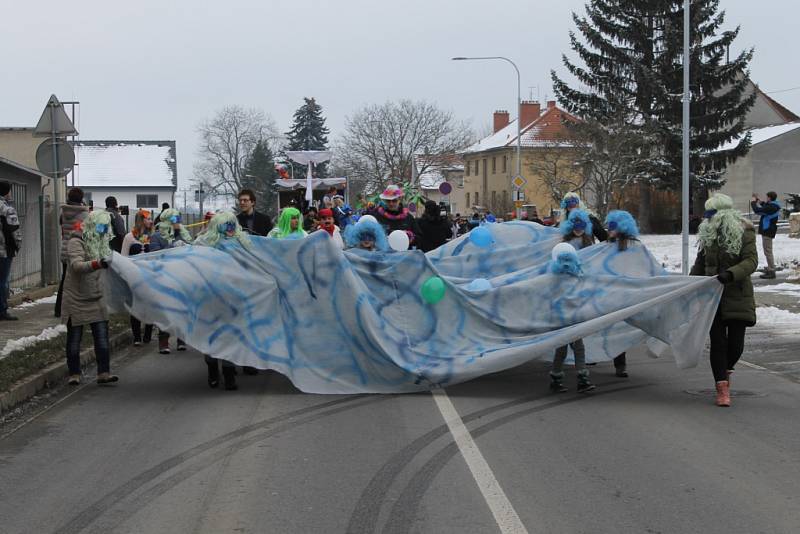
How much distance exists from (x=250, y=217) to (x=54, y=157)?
405 centimetres

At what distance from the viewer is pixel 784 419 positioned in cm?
869

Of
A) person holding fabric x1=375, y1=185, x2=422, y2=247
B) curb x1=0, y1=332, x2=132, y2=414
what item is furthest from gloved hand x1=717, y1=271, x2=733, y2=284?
curb x1=0, y1=332, x2=132, y2=414

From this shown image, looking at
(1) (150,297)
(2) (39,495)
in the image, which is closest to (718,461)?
(2) (39,495)

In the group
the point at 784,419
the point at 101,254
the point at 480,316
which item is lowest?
the point at 784,419

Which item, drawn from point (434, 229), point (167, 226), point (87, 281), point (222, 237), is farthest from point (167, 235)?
point (434, 229)

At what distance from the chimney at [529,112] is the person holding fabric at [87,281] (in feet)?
243

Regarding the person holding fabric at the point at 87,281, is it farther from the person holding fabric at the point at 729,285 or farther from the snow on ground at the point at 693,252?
the snow on ground at the point at 693,252

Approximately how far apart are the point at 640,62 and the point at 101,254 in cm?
4201

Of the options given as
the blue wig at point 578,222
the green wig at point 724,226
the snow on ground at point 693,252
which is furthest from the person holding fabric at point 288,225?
the snow on ground at point 693,252

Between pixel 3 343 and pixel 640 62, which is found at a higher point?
pixel 640 62

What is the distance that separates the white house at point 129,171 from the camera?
91.9 meters

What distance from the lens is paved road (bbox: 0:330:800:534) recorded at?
5770 millimetres

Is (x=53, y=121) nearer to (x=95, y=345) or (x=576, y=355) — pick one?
(x=95, y=345)

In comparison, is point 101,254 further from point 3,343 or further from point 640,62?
point 640,62
